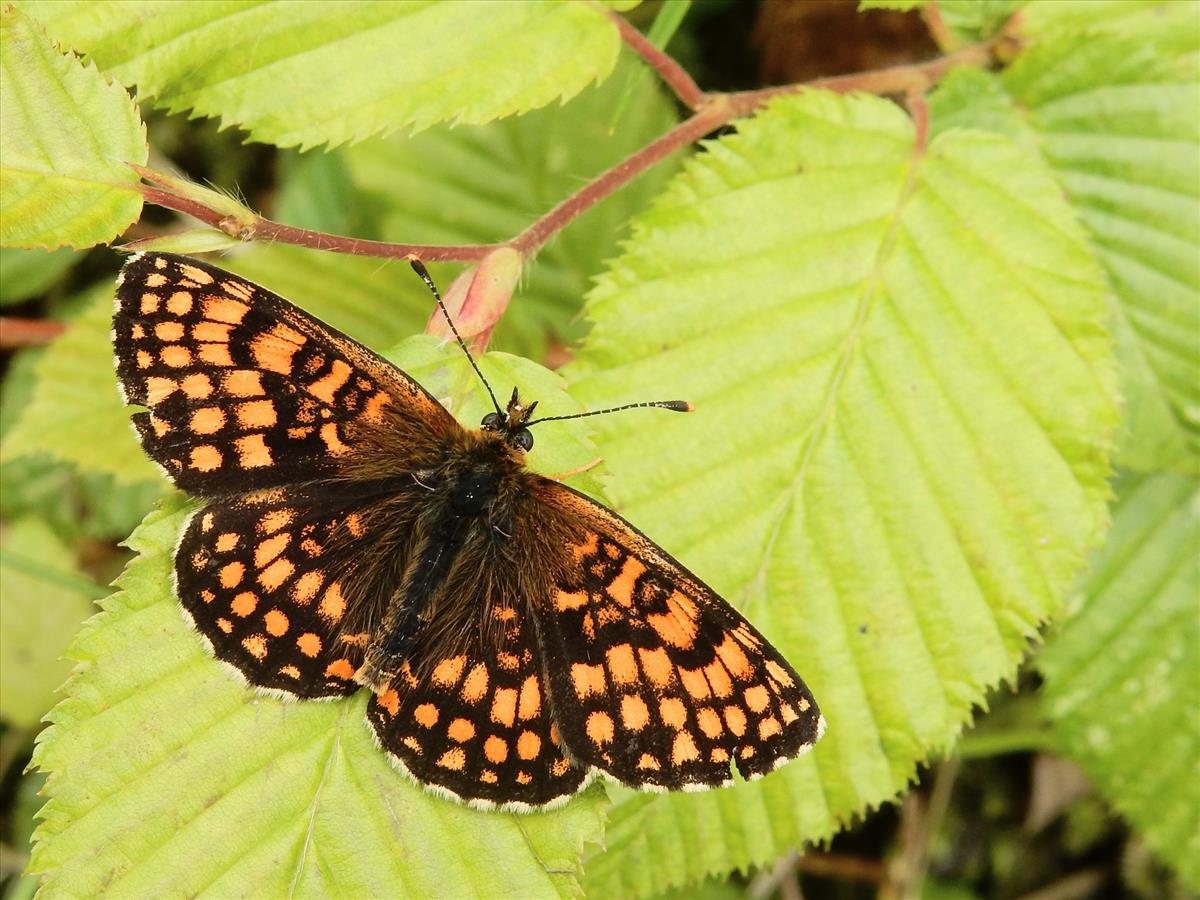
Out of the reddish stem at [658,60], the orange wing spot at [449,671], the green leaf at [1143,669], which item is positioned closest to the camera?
the orange wing spot at [449,671]

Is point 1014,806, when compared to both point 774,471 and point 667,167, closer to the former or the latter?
point 774,471

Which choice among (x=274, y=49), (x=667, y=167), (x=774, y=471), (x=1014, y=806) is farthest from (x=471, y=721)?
(x=1014, y=806)

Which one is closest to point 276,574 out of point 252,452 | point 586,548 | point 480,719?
point 252,452

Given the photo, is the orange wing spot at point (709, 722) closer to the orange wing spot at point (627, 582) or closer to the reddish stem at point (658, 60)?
the orange wing spot at point (627, 582)

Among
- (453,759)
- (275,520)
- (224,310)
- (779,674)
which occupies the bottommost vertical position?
(453,759)

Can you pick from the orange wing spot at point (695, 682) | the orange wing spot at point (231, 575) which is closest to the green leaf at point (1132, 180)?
the orange wing spot at point (695, 682)

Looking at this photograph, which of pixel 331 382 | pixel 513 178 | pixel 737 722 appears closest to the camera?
pixel 737 722

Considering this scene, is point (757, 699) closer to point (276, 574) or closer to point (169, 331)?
point (276, 574)
